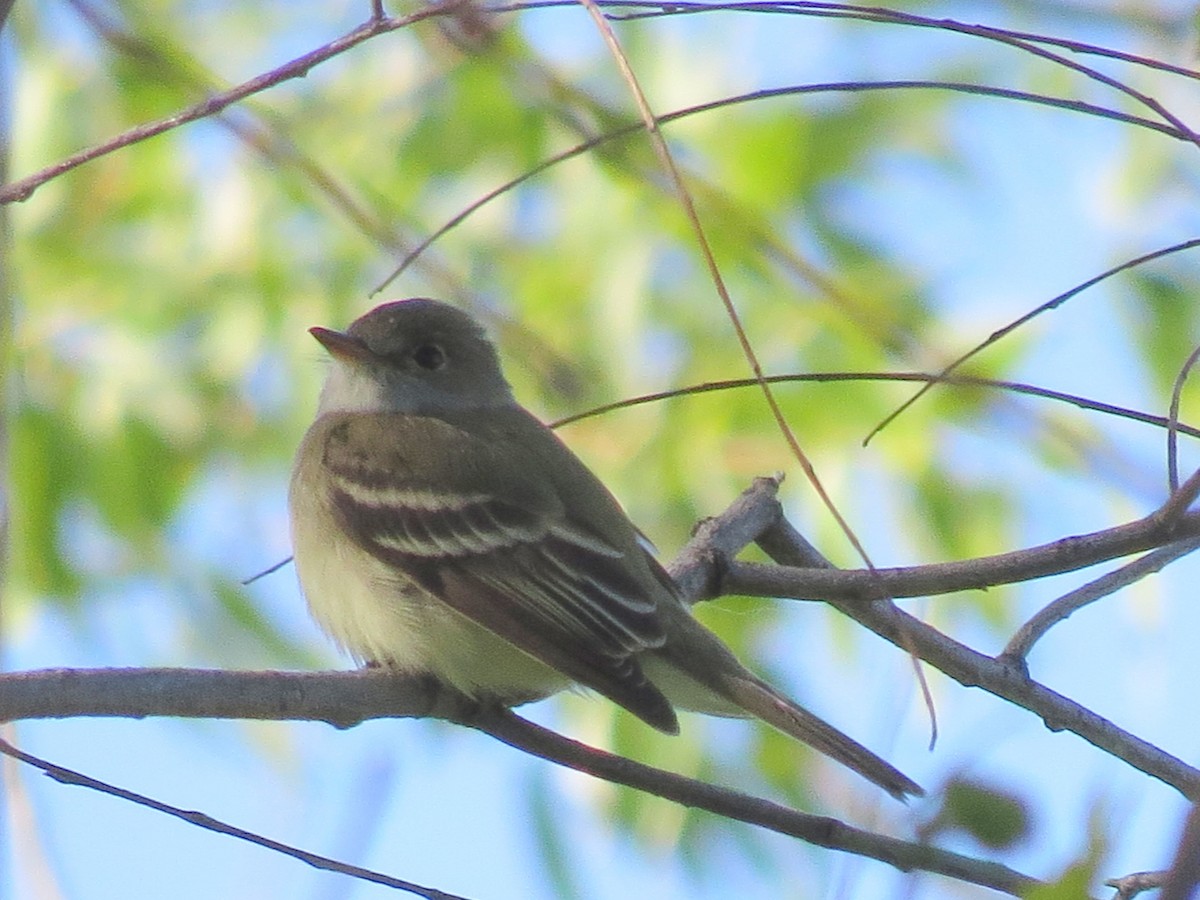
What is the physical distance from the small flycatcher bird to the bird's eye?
0.76 feet

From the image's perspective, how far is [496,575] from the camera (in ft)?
13.5

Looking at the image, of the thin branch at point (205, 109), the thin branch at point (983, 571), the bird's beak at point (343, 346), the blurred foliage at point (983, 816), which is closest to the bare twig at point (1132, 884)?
the thin branch at point (983, 571)

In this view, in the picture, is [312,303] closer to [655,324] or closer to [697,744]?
[655,324]

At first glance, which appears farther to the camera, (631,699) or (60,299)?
(60,299)

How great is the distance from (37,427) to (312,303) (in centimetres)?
97

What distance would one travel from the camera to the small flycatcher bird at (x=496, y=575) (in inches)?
153

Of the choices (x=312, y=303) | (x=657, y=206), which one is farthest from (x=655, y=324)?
(x=312, y=303)

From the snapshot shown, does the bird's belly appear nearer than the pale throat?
Yes

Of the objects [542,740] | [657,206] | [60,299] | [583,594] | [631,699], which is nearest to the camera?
[542,740]

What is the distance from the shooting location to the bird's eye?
5.26 metres

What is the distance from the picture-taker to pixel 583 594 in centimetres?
409

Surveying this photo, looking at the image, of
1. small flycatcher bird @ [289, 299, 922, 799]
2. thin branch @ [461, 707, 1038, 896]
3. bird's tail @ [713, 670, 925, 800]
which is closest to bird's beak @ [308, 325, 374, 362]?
small flycatcher bird @ [289, 299, 922, 799]

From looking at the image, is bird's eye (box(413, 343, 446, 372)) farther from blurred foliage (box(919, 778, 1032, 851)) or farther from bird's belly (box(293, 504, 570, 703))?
blurred foliage (box(919, 778, 1032, 851))

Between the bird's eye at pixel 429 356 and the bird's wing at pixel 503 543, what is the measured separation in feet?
1.24
